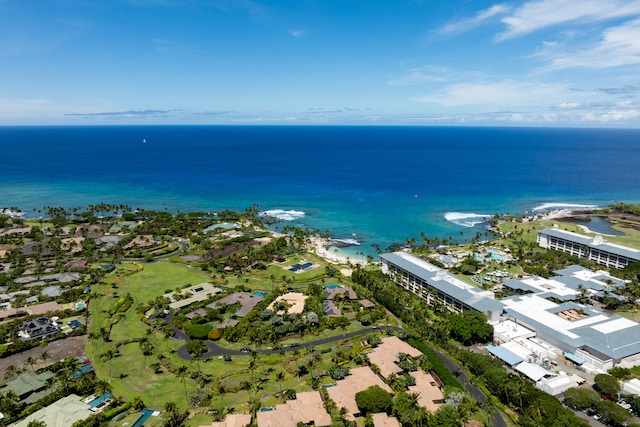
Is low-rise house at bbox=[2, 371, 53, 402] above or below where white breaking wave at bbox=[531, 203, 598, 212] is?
below

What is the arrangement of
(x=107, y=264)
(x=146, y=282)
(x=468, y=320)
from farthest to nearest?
(x=107, y=264) → (x=146, y=282) → (x=468, y=320)

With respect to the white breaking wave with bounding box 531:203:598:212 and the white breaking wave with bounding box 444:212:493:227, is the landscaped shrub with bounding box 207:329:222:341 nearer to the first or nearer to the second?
the white breaking wave with bounding box 444:212:493:227

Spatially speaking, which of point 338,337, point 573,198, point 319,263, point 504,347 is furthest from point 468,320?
point 573,198

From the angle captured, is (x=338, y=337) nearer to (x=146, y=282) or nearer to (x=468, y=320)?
(x=468, y=320)

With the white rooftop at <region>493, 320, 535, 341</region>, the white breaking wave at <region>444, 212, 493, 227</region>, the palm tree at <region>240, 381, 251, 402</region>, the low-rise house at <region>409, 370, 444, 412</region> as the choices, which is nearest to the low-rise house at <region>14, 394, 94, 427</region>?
the palm tree at <region>240, 381, 251, 402</region>

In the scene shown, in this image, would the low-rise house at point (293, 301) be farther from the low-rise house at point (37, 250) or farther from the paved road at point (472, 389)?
the low-rise house at point (37, 250)

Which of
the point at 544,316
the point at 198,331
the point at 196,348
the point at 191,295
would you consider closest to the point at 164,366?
the point at 196,348

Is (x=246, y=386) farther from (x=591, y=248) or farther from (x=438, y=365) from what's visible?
(x=591, y=248)
